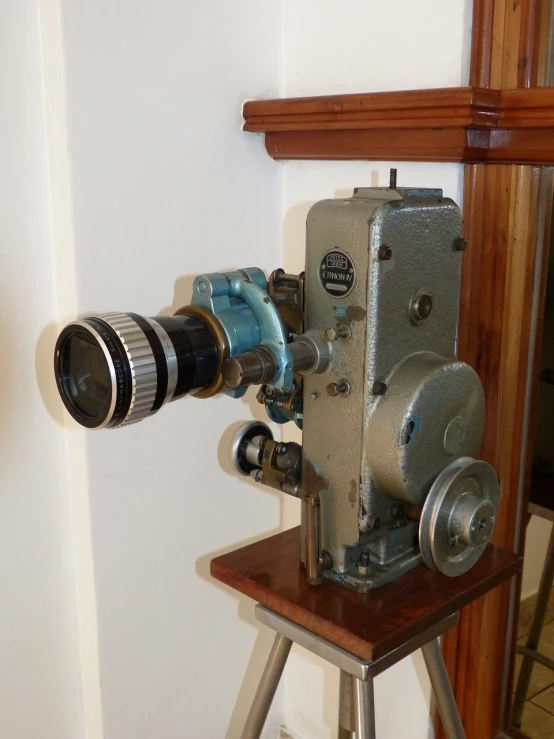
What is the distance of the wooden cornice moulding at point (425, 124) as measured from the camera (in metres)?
1.00

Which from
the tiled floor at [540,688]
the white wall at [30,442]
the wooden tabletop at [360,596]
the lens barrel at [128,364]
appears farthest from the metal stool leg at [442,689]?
the white wall at [30,442]

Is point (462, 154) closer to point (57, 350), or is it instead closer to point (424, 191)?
point (424, 191)

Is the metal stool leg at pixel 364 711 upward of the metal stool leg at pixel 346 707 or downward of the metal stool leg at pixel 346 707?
upward

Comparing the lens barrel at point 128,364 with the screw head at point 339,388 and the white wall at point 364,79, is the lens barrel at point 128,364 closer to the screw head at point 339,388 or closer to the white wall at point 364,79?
the screw head at point 339,388

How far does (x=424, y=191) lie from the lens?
0.88 m

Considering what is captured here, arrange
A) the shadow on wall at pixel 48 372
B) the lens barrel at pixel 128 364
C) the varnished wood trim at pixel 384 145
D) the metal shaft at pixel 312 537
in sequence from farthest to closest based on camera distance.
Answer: the shadow on wall at pixel 48 372
the varnished wood trim at pixel 384 145
the metal shaft at pixel 312 537
the lens barrel at pixel 128 364

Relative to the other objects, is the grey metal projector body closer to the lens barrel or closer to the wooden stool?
the wooden stool

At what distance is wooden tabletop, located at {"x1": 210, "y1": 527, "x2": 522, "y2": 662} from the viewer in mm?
838

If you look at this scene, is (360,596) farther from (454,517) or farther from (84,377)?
(84,377)

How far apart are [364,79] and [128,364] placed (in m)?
0.67

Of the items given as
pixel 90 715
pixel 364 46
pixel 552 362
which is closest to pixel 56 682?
pixel 90 715

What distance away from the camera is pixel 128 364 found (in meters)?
0.80

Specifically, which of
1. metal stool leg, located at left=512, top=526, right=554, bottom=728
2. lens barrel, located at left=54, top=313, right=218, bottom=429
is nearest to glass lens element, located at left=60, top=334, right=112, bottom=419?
lens barrel, located at left=54, top=313, right=218, bottom=429

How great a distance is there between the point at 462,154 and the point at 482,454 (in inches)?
16.9
